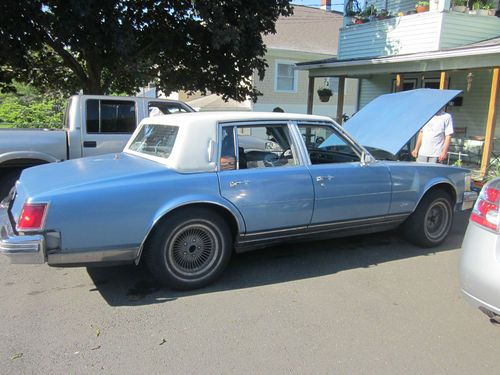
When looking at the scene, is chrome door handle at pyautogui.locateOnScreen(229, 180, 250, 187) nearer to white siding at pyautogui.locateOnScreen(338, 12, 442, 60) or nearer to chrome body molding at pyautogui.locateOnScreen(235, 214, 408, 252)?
chrome body molding at pyautogui.locateOnScreen(235, 214, 408, 252)

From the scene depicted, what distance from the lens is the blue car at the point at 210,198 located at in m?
3.68

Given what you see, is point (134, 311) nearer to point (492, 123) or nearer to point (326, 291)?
point (326, 291)

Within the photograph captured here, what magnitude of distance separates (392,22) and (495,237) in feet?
38.3

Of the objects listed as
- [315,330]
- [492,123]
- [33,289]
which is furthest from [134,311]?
[492,123]

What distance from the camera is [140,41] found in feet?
37.2

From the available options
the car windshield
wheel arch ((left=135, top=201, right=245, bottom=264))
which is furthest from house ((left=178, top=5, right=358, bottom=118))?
wheel arch ((left=135, top=201, right=245, bottom=264))

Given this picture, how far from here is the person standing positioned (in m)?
7.13

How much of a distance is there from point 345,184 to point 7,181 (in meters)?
4.68

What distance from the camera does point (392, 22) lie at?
13.3 m

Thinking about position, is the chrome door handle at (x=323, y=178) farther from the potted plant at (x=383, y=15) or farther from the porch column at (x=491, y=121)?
the potted plant at (x=383, y=15)

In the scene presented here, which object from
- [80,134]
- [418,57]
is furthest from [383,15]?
[80,134]

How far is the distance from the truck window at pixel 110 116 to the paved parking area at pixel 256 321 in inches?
114

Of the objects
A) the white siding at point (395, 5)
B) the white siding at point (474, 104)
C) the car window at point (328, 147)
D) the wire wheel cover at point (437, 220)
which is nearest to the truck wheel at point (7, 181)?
the car window at point (328, 147)

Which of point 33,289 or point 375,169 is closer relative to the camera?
point 33,289
